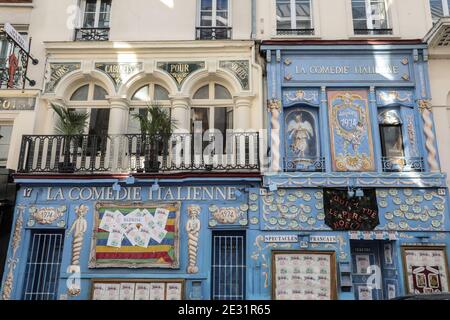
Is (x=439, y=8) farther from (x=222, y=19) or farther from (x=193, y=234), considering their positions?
(x=193, y=234)

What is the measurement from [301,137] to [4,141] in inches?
286

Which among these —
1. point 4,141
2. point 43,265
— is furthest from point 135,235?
point 4,141

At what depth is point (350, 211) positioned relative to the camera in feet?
30.7

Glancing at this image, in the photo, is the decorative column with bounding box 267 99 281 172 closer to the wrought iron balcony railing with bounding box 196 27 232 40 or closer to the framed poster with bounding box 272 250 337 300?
the framed poster with bounding box 272 250 337 300

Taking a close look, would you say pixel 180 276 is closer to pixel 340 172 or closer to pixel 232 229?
pixel 232 229

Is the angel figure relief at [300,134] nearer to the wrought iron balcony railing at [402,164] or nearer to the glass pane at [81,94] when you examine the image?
the wrought iron balcony railing at [402,164]

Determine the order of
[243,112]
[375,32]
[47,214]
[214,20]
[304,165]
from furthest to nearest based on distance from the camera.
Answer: [214,20]
[375,32]
[243,112]
[304,165]
[47,214]

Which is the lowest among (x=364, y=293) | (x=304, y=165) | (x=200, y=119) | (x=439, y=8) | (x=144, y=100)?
(x=364, y=293)

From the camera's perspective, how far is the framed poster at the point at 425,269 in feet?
29.1

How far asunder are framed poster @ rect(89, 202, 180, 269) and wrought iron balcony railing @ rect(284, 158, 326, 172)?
2.70 metres

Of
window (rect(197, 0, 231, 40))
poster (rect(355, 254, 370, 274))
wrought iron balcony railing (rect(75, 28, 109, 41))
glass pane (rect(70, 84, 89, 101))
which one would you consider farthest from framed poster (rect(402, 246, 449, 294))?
wrought iron balcony railing (rect(75, 28, 109, 41))

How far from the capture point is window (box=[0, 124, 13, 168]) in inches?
411
